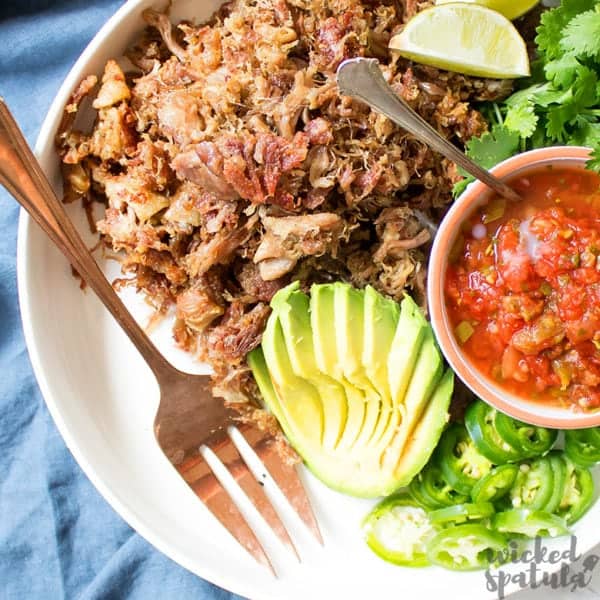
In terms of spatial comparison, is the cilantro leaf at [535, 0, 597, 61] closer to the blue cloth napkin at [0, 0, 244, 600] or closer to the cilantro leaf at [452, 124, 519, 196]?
the cilantro leaf at [452, 124, 519, 196]

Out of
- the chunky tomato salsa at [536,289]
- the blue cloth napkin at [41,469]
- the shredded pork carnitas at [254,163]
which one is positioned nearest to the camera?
the chunky tomato salsa at [536,289]

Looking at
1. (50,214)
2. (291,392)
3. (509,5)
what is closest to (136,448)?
(291,392)

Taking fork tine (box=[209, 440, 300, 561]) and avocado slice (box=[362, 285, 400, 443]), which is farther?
fork tine (box=[209, 440, 300, 561])

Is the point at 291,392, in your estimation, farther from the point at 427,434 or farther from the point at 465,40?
the point at 465,40

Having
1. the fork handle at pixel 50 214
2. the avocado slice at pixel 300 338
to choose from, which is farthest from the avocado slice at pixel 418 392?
the fork handle at pixel 50 214

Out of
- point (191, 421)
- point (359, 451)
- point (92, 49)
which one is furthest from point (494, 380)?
point (92, 49)

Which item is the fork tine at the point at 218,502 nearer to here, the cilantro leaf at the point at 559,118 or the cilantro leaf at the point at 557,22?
the cilantro leaf at the point at 559,118

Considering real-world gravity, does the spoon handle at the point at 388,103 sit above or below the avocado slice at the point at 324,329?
above

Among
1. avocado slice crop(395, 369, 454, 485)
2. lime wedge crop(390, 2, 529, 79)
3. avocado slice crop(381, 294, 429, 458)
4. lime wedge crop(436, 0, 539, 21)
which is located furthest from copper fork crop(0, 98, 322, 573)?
lime wedge crop(436, 0, 539, 21)
